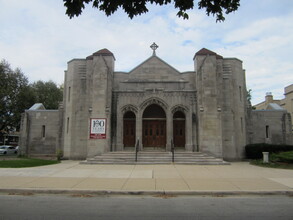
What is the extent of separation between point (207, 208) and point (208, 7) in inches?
193

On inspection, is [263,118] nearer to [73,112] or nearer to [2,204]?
[73,112]

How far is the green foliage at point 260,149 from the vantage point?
1844cm

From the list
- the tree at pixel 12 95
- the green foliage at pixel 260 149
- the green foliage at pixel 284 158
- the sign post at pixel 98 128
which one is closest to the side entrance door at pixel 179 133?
the green foliage at pixel 260 149

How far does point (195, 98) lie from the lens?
20078mm

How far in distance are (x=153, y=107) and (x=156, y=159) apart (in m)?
5.74

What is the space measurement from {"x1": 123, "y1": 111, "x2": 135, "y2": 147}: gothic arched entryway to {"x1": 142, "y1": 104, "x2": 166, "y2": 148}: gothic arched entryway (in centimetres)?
89

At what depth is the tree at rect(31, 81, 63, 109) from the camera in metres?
39.8

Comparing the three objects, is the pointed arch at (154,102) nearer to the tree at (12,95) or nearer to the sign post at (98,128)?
the sign post at (98,128)

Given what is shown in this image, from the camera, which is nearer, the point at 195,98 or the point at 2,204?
the point at 2,204

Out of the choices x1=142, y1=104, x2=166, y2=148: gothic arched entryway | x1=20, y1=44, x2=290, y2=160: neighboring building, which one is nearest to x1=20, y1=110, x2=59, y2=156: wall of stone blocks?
x1=20, y1=44, x2=290, y2=160: neighboring building

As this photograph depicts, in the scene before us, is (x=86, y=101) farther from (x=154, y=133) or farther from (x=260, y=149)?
(x=260, y=149)

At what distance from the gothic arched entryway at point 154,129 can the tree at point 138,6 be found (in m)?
14.7

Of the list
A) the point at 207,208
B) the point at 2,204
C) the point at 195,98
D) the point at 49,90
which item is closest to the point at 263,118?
the point at 195,98

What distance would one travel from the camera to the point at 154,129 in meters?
20.5
